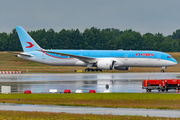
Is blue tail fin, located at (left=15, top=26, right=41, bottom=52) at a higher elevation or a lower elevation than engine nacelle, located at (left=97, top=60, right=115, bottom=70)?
higher

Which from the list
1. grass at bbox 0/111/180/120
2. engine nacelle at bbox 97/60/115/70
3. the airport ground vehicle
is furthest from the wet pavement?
engine nacelle at bbox 97/60/115/70

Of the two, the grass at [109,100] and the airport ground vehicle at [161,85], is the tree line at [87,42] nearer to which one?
the airport ground vehicle at [161,85]

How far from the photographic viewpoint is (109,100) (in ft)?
70.5

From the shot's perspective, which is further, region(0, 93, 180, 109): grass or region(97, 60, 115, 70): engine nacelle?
region(97, 60, 115, 70): engine nacelle

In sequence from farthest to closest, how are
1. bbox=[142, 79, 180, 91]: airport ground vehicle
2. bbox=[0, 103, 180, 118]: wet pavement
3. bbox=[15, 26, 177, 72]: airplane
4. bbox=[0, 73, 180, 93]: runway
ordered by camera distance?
bbox=[15, 26, 177, 72]: airplane → bbox=[0, 73, 180, 93]: runway → bbox=[142, 79, 180, 91]: airport ground vehicle → bbox=[0, 103, 180, 118]: wet pavement

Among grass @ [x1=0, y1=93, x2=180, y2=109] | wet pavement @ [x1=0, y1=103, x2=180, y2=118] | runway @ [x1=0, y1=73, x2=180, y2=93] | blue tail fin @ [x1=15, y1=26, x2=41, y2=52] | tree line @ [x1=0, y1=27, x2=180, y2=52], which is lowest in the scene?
wet pavement @ [x1=0, y1=103, x2=180, y2=118]

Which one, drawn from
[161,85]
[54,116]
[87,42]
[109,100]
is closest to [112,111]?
→ [54,116]

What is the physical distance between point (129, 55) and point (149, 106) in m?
41.3

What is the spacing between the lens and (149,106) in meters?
18.7

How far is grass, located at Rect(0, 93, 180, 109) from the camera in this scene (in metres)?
19.3

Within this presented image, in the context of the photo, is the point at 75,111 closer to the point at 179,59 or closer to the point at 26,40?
the point at 26,40

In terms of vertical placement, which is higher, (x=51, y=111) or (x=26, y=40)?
(x=26, y=40)

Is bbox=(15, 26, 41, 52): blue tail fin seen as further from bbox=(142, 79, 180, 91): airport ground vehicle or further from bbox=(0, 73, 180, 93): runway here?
bbox=(142, 79, 180, 91): airport ground vehicle

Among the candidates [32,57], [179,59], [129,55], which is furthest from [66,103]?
[179,59]
